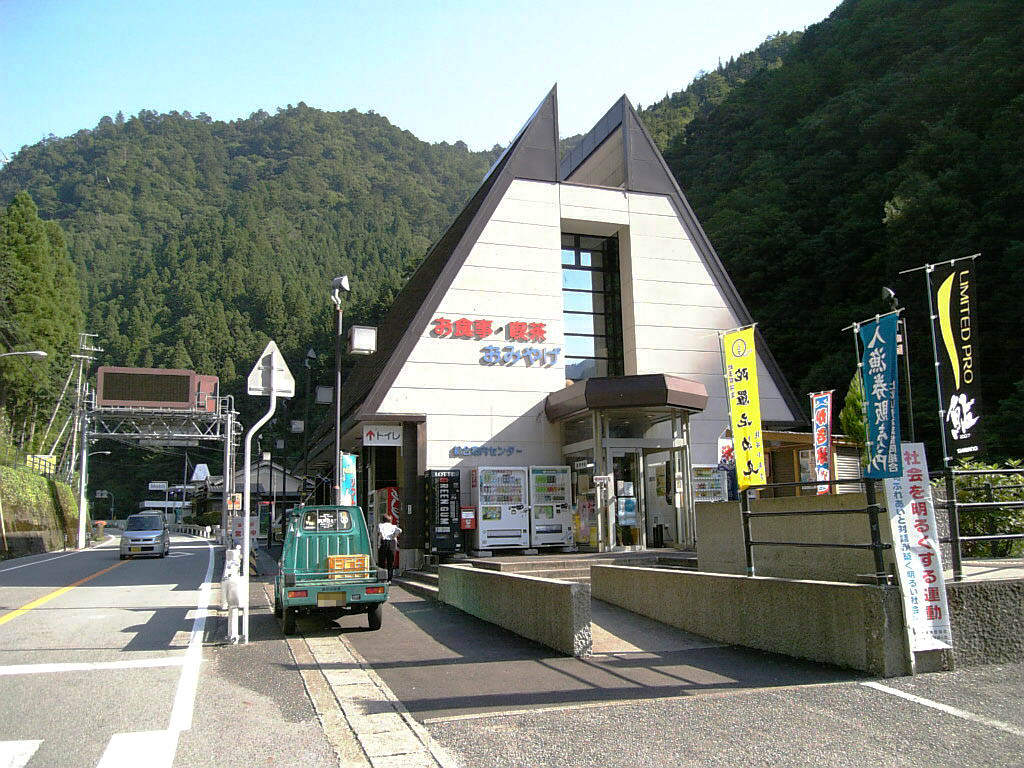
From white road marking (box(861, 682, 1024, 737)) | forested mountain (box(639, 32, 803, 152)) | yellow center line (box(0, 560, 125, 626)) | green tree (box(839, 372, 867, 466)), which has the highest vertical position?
forested mountain (box(639, 32, 803, 152))

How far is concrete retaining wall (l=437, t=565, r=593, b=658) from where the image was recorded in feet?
27.4

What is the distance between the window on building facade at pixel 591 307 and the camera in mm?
22266

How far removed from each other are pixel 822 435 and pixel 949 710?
12351 millimetres

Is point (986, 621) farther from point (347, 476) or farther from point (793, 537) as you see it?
point (347, 476)

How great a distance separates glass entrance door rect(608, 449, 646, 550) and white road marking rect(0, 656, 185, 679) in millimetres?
11710

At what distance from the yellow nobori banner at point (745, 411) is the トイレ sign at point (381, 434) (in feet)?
32.9

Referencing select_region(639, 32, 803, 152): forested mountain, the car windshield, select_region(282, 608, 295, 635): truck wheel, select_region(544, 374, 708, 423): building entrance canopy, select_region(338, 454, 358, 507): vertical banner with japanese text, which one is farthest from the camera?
select_region(639, 32, 803, 152): forested mountain

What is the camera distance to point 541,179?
21.7 meters

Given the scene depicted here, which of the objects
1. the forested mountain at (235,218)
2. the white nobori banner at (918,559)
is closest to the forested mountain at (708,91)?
the forested mountain at (235,218)

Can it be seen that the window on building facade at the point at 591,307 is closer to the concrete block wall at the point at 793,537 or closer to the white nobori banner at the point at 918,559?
the concrete block wall at the point at 793,537

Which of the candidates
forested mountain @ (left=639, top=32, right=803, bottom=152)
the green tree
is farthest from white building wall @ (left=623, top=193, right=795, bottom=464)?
forested mountain @ (left=639, top=32, right=803, bottom=152)

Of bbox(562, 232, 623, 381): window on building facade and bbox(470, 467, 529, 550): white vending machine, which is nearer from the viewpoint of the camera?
bbox(470, 467, 529, 550): white vending machine

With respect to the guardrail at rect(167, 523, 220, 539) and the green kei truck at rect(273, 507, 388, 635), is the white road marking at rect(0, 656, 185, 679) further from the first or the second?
the guardrail at rect(167, 523, 220, 539)

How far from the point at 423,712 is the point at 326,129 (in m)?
149
